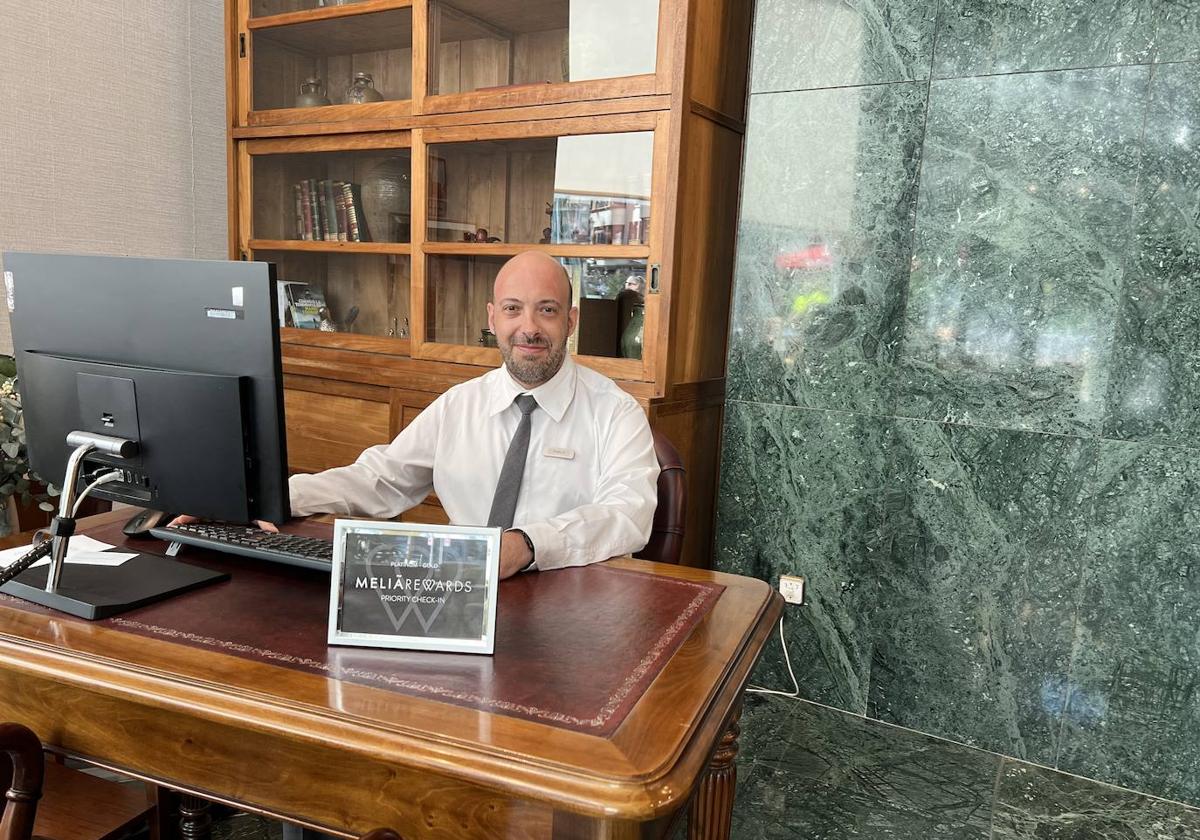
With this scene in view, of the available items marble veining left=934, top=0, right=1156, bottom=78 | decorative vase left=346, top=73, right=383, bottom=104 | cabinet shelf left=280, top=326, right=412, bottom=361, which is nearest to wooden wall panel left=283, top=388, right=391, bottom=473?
cabinet shelf left=280, top=326, right=412, bottom=361

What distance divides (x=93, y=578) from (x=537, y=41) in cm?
207

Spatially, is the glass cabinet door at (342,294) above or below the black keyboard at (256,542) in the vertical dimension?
above

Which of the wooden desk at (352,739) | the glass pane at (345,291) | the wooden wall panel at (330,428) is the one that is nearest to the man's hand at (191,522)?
the wooden desk at (352,739)

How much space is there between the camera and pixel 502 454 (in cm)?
192

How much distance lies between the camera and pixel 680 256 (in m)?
2.38

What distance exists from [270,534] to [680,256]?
145 centimetres

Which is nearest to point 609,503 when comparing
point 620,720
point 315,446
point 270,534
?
point 270,534

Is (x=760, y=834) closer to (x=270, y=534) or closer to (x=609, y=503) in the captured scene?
(x=609, y=503)

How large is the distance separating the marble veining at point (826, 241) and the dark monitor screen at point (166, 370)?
175 cm

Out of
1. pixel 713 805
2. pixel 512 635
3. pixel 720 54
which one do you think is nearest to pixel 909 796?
pixel 713 805

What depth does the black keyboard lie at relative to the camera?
4.13 feet

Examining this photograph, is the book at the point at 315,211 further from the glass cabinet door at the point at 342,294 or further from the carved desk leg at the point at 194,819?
the carved desk leg at the point at 194,819

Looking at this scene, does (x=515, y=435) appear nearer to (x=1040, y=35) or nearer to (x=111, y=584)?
(x=111, y=584)

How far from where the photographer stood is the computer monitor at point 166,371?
112 cm
